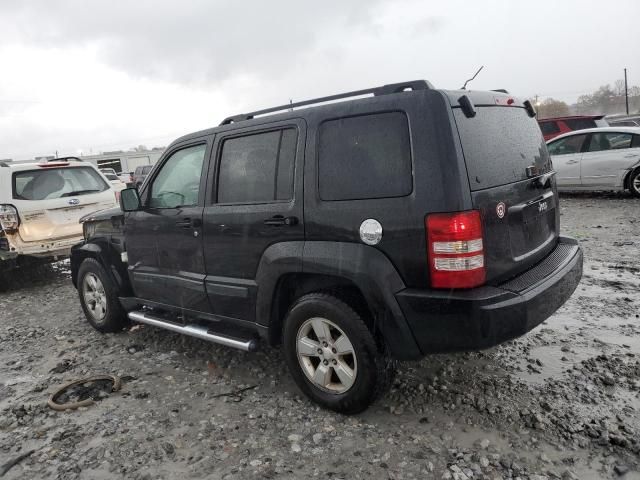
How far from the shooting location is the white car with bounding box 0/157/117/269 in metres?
6.71

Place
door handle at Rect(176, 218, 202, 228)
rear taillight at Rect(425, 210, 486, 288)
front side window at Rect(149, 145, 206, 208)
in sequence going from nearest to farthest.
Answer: rear taillight at Rect(425, 210, 486, 288) → door handle at Rect(176, 218, 202, 228) → front side window at Rect(149, 145, 206, 208)

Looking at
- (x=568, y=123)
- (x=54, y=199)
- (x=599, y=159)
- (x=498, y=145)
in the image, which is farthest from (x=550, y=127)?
(x=54, y=199)

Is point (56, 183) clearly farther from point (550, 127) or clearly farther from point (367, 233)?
point (550, 127)

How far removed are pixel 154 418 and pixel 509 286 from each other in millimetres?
2387

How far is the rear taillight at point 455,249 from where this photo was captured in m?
2.53

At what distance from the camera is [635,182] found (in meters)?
9.94

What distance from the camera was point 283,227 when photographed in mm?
3146

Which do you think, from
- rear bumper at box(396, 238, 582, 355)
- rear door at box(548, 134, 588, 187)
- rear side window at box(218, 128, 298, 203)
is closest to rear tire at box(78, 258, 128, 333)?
rear side window at box(218, 128, 298, 203)

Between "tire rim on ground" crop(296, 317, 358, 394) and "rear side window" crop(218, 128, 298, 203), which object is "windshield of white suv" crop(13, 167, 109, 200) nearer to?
"rear side window" crop(218, 128, 298, 203)

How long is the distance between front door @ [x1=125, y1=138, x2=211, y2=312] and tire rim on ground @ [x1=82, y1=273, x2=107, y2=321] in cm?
61

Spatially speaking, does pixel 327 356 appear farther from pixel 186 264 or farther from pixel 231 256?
pixel 186 264

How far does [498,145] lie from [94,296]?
407 cm

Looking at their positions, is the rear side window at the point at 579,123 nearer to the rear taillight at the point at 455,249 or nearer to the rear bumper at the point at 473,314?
the rear bumper at the point at 473,314

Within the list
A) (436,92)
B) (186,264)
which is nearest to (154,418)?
(186,264)
